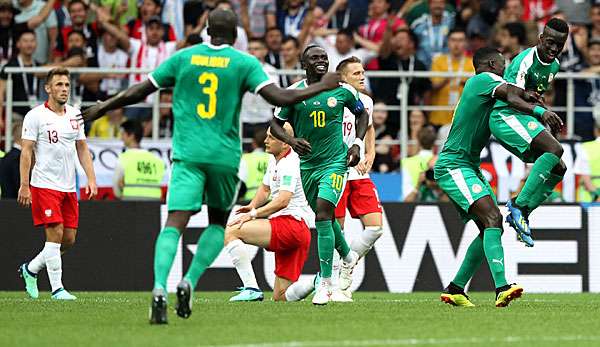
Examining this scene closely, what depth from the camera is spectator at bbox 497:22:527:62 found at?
21156 mm

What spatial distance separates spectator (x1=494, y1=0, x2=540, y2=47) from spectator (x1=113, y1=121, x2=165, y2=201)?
6.58 meters

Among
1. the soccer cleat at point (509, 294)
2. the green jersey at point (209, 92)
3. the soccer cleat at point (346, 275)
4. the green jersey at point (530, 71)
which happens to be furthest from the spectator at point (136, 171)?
the green jersey at point (209, 92)

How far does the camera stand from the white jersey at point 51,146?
50.8 ft

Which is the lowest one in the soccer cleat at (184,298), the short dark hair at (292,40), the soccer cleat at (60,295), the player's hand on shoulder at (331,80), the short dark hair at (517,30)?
the soccer cleat at (60,295)

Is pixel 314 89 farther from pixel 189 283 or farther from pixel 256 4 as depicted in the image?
pixel 256 4

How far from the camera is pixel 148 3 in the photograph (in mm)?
21641

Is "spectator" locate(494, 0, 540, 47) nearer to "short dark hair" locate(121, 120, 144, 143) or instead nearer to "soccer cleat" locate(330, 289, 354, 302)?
"short dark hair" locate(121, 120, 144, 143)

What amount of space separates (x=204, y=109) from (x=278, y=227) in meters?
4.26

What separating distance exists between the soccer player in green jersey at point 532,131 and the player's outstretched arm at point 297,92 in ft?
10.4

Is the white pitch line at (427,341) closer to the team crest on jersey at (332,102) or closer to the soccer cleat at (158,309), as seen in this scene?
the soccer cleat at (158,309)

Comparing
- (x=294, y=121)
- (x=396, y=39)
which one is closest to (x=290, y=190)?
(x=294, y=121)

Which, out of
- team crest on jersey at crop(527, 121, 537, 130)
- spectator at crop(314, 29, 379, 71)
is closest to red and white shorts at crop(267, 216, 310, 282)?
team crest on jersey at crop(527, 121, 537, 130)

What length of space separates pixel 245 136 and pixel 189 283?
32.7 feet

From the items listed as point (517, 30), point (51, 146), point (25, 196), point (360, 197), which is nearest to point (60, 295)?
point (25, 196)
